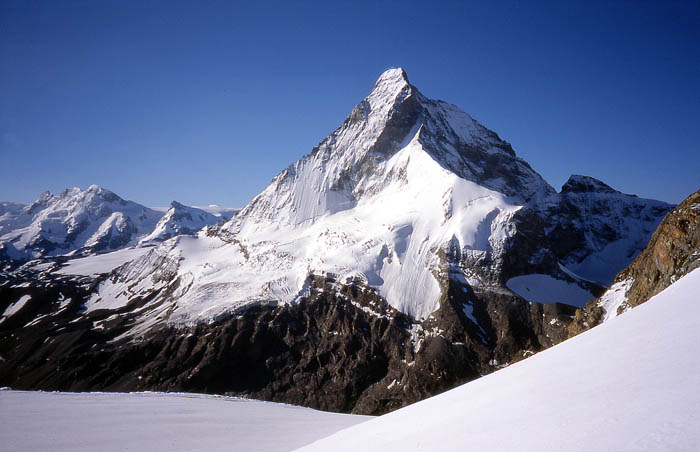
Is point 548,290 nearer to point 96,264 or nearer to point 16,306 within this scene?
point 16,306

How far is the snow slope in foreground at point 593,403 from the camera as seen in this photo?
461 centimetres

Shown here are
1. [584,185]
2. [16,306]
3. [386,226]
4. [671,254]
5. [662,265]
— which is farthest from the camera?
[584,185]

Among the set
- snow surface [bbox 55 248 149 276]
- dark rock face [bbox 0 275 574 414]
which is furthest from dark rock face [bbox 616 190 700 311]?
snow surface [bbox 55 248 149 276]

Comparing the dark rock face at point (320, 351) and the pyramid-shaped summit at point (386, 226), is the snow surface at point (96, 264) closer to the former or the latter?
the pyramid-shaped summit at point (386, 226)

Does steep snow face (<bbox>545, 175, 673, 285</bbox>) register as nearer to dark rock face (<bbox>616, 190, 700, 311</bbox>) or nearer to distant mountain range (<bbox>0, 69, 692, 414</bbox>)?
distant mountain range (<bbox>0, 69, 692, 414</bbox>)

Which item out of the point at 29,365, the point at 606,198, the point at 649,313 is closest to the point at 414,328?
the point at 649,313

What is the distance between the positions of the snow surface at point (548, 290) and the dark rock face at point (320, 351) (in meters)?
3.68

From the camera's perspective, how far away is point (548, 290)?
209 feet

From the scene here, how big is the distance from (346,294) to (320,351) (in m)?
13.4

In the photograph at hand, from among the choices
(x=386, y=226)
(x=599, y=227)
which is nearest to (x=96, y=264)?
(x=386, y=226)

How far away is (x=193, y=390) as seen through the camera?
55.9 m

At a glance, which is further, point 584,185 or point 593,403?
point 584,185

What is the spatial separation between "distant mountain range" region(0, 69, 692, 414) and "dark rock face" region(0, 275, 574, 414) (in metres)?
0.28

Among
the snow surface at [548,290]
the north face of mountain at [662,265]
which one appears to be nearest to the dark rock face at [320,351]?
Result: the snow surface at [548,290]
